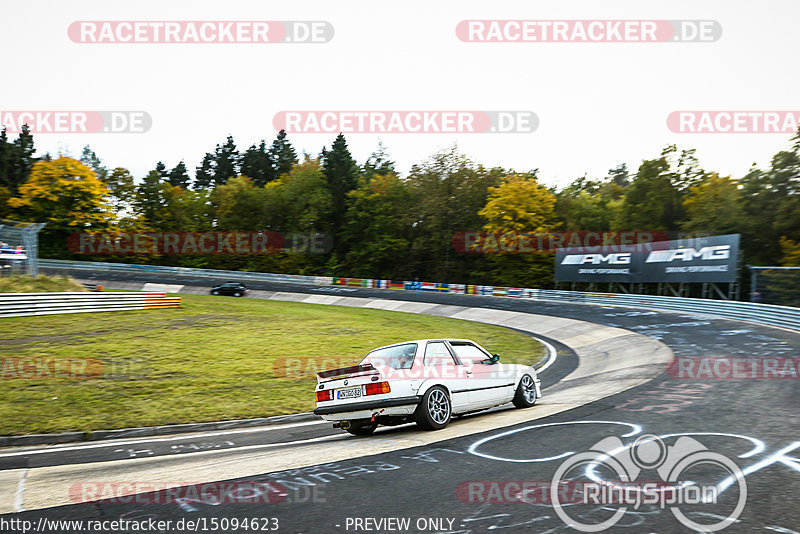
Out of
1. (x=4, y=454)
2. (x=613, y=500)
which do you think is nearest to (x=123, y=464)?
(x=4, y=454)

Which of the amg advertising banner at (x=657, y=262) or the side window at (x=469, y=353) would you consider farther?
the amg advertising banner at (x=657, y=262)

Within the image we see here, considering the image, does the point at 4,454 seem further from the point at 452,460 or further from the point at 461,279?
the point at 461,279

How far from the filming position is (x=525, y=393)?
1082 cm

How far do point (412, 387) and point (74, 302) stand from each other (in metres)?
22.2

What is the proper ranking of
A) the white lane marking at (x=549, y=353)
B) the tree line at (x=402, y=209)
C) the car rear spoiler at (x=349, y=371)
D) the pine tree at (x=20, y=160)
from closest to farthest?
the car rear spoiler at (x=349, y=371) < the white lane marking at (x=549, y=353) < the tree line at (x=402, y=209) < the pine tree at (x=20, y=160)

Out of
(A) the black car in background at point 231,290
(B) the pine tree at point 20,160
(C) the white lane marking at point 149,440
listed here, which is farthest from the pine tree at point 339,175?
(C) the white lane marking at point 149,440

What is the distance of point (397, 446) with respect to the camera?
7.68 metres

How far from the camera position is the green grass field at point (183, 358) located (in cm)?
1161

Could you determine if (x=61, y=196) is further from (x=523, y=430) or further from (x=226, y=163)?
(x=523, y=430)

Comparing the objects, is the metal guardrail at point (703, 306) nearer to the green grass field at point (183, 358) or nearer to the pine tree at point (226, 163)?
the green grass field at point (183, 358)

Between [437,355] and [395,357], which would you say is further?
[437,355]

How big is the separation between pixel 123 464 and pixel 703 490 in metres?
6.99

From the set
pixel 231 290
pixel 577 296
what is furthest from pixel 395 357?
pixel 231 290

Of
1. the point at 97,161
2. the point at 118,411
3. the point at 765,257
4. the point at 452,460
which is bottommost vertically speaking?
the point at 118,411
